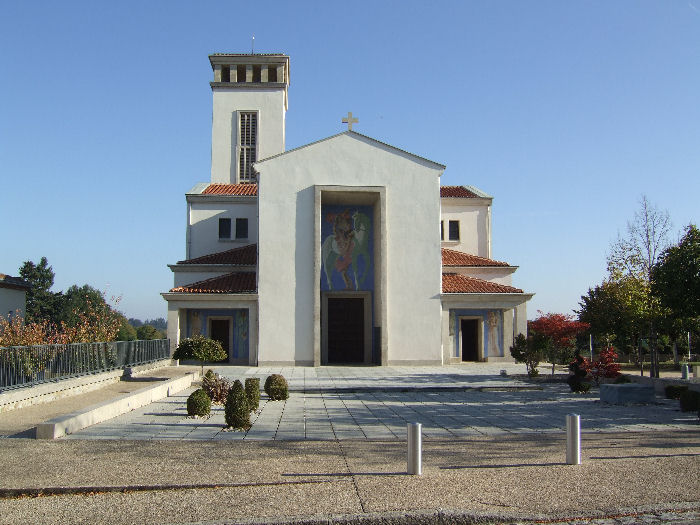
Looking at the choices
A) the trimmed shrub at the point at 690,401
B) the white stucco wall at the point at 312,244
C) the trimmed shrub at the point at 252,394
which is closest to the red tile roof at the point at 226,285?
the white stucco wall at the point at 312,244

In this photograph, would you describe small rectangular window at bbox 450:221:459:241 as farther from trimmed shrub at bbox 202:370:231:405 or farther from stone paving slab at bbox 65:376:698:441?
trimmed shrub at bbox 202:370:231:405

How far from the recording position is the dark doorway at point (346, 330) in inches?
1335

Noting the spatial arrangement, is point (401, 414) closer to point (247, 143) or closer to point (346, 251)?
point (346, 251)

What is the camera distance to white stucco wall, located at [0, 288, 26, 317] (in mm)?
35000

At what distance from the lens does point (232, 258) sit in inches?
1415

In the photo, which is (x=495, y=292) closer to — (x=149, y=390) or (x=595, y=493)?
(x=149, y=390)

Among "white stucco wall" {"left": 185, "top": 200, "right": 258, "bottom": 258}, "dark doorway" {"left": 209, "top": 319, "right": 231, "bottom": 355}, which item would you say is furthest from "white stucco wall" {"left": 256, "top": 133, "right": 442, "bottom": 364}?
"white stucco wall" {"left": 185, "top": 200, "right": 258, "bottom": 258}

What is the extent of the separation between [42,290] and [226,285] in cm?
5139

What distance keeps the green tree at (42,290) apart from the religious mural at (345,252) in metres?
51.7

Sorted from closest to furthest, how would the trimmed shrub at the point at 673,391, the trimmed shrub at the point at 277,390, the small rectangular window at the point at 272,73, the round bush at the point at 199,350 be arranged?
the trimmed shrub at the point at 277,390 < the trimmed shrub at the point at 673,391 < the round bush at the point at 199,350 < the small rectangular window at the point at 272,73

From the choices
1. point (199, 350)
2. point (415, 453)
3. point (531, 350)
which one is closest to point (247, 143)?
point (199, 350)

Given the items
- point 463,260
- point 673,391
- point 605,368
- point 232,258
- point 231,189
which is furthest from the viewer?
point 231,189

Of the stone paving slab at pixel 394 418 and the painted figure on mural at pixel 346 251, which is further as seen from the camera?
the painted figure on mural at pixel 346 251

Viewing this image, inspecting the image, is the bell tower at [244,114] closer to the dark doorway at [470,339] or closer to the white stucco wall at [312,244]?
the white stucco wall at [312,244]
